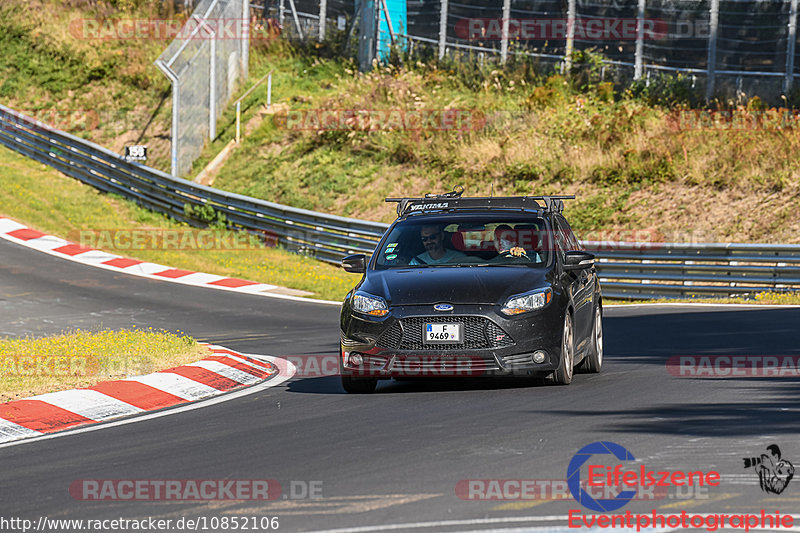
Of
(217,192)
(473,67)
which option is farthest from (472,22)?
(217,192)

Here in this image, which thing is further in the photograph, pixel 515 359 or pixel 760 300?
pixel 760 300

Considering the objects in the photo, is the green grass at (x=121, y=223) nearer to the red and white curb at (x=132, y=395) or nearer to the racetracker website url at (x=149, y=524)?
the red and white curb at (x=132, y=395)

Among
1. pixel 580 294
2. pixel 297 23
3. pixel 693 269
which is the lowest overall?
pixel 693 269

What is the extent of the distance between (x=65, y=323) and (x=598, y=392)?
11.0m

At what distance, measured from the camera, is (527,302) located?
407 inches

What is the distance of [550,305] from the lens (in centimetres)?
1042

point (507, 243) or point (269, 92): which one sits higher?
point (269, 92)

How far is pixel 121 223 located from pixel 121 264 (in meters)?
4.73

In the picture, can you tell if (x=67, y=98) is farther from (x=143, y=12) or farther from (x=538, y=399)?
(x=538, y=399)

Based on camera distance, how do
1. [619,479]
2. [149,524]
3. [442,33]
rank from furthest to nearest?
1. [442,33]
2. [619,479]
3. [149,524]

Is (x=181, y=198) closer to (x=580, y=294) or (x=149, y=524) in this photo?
(x=580, y=294)

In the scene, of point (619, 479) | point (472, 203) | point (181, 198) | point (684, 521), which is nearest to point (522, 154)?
point (181, 198)

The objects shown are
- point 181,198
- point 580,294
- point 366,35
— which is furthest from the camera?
point 366,35

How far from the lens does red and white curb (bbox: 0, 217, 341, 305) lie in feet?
79.6
